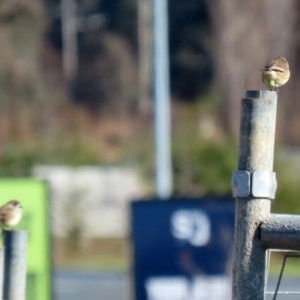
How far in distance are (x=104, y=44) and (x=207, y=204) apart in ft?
147

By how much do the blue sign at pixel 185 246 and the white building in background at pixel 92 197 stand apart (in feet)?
43.8

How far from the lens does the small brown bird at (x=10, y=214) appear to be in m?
6.20

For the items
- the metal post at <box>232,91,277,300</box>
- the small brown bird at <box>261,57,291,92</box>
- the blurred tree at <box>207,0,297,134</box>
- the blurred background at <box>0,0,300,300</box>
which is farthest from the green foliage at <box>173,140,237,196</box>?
the metal post at <box>232,91,277,300</box>

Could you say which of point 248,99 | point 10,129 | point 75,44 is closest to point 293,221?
point 248,99

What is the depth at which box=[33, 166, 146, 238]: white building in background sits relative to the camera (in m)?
24.1

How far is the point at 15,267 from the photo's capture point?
2779mm

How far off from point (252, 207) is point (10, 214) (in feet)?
13.9

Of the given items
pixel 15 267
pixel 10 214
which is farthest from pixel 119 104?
pixel 15 267

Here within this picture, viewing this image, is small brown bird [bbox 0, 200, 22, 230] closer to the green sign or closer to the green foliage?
the green sign

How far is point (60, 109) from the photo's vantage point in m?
48.8

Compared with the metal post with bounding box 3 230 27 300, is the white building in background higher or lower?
lower

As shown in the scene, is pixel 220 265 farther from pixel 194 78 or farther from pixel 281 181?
pixel 194 78

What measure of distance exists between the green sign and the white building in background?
16.3 meters

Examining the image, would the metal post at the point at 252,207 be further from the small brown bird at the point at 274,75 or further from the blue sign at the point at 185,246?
the blue sign at the point at 185,246
